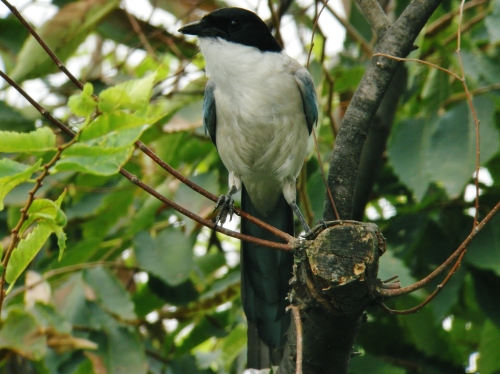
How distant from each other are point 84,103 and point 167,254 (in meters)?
2.11

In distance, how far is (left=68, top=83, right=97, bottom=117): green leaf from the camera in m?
1.71

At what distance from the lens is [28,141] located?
175cm

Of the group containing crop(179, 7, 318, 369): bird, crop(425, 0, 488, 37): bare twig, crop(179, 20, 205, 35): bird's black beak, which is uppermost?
crop(425, 0, 488, 37): bare twig

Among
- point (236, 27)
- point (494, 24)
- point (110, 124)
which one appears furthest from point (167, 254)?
point (110, 124)

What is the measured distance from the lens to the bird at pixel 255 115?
3.84 m

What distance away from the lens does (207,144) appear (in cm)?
423

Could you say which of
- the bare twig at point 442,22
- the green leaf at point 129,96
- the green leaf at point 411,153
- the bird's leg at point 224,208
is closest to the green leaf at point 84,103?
the green leaf at point 129,96

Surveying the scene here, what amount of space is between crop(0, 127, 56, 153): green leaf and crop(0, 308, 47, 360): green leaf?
1.71 m

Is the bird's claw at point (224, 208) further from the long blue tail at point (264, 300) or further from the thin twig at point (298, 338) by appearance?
the thin twig at point (298, 338)

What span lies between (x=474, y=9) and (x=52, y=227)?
366 centimetres

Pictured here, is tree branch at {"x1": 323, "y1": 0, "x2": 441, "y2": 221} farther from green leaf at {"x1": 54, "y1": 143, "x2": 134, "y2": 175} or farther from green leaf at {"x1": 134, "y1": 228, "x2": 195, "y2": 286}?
green leaf at {"x1": 134, "y1": 228, "x2": 195, "y2": 286}

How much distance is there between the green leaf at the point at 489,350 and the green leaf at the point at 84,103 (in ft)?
9.23

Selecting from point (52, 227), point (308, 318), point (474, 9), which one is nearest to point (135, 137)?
point (52, 227)

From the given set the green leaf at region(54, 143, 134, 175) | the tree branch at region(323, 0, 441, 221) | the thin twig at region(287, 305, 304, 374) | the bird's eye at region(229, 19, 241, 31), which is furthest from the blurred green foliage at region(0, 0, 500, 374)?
the green leaf at region(54, 143, 134, 175)
